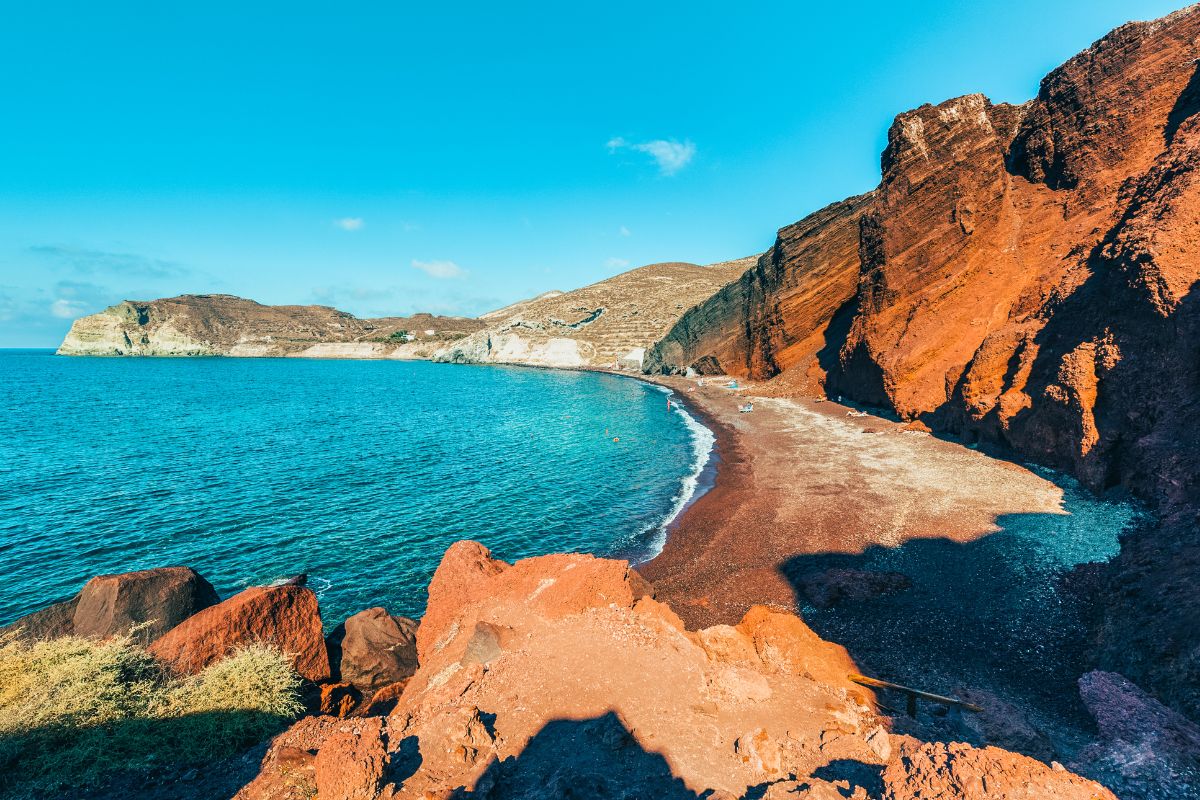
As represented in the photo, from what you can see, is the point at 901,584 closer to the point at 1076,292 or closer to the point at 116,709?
the point at 116,709

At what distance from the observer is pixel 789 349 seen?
61.8m

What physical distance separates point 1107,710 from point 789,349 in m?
56.5

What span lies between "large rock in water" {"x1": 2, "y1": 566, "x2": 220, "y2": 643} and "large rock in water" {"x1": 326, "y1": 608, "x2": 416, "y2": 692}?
4.15 metres

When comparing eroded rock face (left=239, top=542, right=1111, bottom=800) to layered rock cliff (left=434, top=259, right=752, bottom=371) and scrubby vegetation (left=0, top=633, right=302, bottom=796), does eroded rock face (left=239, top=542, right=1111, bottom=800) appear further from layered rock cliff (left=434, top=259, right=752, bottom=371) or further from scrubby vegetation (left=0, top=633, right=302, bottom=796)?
layered rock cliff (left=434, top=259, right=752, bottom=371)

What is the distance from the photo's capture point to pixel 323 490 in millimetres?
29797

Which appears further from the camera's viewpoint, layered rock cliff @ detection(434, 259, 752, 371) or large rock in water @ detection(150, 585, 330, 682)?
layered rock cliff @ detection(434, 259, 752, 371)

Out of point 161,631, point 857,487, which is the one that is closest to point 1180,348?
point 857,487

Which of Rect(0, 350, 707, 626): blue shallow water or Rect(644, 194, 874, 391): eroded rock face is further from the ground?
Rect(644, 194, 874, 391): eroded rock face

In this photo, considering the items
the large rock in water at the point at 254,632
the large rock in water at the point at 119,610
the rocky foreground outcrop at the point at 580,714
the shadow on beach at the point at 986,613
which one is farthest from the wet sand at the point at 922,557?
the large rock in water at the point at 119,610

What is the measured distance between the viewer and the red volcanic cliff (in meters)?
13.9

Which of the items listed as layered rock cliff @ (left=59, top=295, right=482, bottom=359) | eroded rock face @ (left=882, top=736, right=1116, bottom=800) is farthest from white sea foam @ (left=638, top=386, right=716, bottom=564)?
layered rock cliff @ (left=59, top=295, right=482, bottom=359)

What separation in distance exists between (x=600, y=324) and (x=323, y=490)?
114252 mm

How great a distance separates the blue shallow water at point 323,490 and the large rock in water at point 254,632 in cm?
431

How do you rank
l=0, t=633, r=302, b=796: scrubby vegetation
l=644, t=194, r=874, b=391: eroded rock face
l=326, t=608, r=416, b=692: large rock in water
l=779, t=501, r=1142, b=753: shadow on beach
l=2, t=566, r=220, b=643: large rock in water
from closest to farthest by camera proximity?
l=0, t=633, r=302, b=796: scrubby vegetation < l=779, t=501, r=1142, b=753: shadow on beach < l=2, t=566, r=220, b=643: large rock in water < l=326, t=608, r=416, b=692: large rock in water < l=644, t=194, r=874, b=391: eroded rock face
